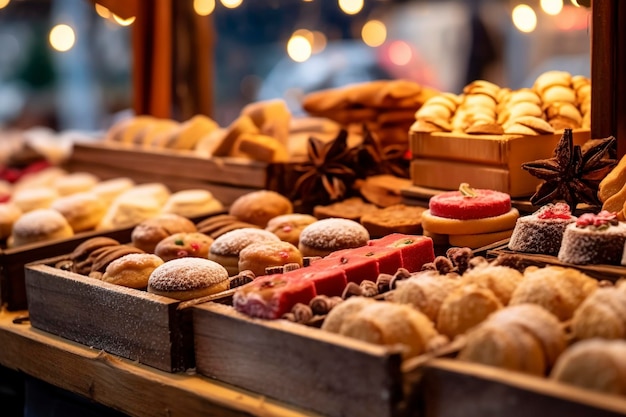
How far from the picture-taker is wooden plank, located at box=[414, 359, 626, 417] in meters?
1.68

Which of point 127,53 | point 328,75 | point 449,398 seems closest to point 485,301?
point 449,398

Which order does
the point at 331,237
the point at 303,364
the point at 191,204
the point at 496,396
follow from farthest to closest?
the point at 191,204 < the point at 331,237 < the point at 303,364 < the point at 496,396

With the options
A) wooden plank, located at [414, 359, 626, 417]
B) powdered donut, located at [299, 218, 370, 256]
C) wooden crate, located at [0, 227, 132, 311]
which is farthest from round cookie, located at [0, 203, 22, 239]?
wooden plank, located at [414, 359, 626, 417]

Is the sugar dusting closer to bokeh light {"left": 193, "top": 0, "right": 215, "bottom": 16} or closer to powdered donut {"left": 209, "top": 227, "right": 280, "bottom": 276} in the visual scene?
powdered donut {"left": 209, "top": 227, "right": 280, "bottom": 276}

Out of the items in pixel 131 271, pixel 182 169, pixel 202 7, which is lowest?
pixel 131 271

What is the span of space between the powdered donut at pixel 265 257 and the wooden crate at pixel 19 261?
1.04 metres

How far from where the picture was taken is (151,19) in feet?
17.6

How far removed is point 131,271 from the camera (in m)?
2.94

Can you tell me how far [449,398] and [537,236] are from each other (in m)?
0.90

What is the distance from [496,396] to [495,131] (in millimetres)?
1602

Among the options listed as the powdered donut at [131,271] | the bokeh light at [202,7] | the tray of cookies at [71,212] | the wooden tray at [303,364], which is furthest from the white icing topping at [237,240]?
the bokeh light at [202,7]

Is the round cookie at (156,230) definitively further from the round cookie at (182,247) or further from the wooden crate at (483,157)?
the wooden crate at (483,157)

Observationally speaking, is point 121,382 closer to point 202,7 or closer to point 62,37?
point 202,7

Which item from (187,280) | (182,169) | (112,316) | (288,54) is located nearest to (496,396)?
(187,280)
